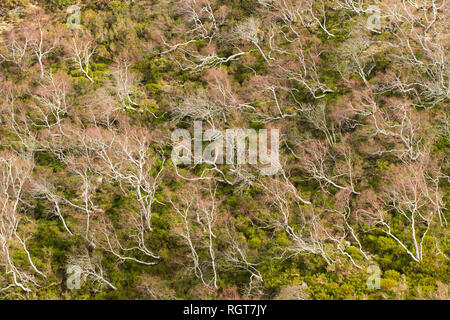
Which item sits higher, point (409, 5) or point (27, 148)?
point (409, 5)

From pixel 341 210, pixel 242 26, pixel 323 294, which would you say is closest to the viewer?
pixel 323 294

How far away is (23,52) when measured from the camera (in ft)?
183

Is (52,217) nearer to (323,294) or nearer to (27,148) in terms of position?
(27,148)

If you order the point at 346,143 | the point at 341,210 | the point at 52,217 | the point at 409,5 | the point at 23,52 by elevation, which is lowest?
the point at 52,217

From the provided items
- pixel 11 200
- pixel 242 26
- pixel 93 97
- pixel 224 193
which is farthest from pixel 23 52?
pixel 224 193

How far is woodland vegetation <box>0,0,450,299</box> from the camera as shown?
103 ft

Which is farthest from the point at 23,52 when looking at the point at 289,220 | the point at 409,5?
the point at 409,5

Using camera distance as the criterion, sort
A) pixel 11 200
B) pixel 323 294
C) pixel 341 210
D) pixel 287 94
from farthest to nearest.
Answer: pixel 287 94, pixel 11 200, pixel 341 210, pixel 323 294

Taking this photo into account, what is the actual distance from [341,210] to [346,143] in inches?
335

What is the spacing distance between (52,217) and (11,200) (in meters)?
4.34

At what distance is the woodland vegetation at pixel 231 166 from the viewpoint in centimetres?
3150

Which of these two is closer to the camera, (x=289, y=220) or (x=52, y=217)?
(x=289, y=220)

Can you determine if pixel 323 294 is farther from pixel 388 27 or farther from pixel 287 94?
pixel 388 27

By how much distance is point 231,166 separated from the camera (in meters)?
40.6
